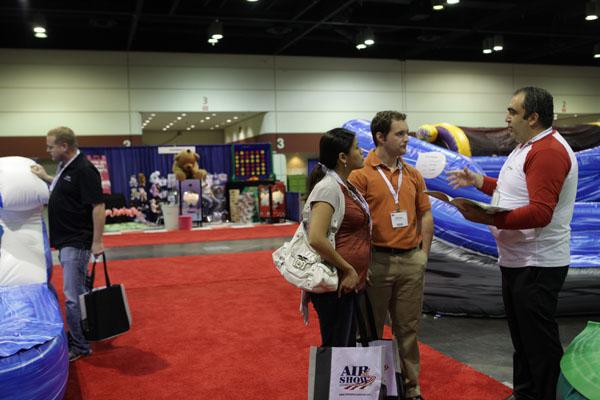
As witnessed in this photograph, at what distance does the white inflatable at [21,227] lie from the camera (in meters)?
3.46

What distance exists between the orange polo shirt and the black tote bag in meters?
1.89

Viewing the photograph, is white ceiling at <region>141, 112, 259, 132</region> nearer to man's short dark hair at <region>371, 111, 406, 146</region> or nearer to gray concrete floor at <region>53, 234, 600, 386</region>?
gray concrete floor at <region>53, 234, 600, 386</region>

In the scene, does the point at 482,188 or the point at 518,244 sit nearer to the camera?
the point at 518,244

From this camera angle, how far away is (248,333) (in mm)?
4273

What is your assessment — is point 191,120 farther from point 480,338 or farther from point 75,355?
point 480,338

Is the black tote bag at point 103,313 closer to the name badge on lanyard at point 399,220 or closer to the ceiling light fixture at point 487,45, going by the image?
the name badge on lanyard at point 399,220

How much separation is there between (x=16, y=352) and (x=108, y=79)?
13.3 metres

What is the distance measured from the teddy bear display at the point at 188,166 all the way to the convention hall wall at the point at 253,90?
2632 millimetres

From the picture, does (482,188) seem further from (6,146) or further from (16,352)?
(6,146)

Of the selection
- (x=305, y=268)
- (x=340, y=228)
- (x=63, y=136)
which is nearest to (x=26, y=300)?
(x=63, y=136)

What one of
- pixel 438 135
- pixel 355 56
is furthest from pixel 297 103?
pixel 438 135

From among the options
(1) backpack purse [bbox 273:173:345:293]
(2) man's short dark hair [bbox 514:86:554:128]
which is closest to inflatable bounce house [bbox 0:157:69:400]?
(1) backpack purse [bbox 273:173:345:293]

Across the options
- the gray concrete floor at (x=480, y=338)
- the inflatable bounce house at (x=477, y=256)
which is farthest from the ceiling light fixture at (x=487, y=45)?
the gray concrete floor at (x=480, y=338)

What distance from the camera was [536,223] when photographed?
2.16m
